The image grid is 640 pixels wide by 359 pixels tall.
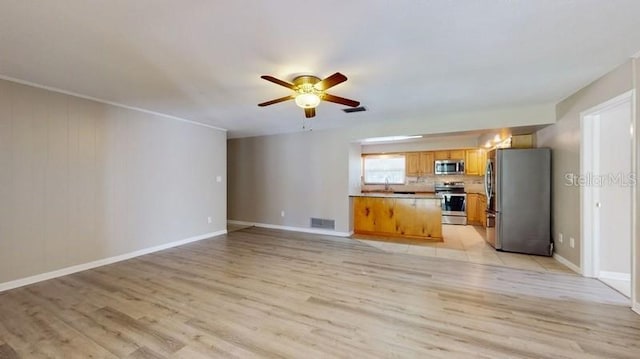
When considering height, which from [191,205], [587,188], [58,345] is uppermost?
[587,188]

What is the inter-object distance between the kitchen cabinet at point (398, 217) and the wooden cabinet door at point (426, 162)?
98.1 inches

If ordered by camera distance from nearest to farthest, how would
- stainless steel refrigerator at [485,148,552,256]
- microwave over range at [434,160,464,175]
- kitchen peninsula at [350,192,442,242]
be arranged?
stainless steel refrigerator at [485,148,552,256] < kitchen peninsula at [350,192,442,242] < microwave over range at [434,160,464,175]

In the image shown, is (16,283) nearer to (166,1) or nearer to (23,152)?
(23,152)

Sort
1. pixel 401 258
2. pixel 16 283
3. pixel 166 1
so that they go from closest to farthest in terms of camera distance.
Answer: pixel 166 1 → pixel 16 283 → pixel 401 258

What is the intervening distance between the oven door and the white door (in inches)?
144

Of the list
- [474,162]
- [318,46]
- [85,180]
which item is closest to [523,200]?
[474,162]

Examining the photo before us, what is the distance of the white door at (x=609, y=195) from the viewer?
3238mm

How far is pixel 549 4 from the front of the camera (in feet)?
5.70

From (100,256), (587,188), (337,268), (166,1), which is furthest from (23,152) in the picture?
(587,188)

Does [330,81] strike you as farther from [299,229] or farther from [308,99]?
[299,229]

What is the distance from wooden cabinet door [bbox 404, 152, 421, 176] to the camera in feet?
25.6

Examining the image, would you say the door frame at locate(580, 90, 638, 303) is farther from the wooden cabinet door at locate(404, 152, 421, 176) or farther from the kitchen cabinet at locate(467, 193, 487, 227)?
the wooden cabinet door at locate(404, 152, 421, 176)

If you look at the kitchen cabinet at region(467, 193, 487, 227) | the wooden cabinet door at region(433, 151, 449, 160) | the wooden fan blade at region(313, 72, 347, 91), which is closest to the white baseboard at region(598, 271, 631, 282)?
the kitchen cabinet at region(467, 193, 487, 227)

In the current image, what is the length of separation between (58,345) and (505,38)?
13.6ft
